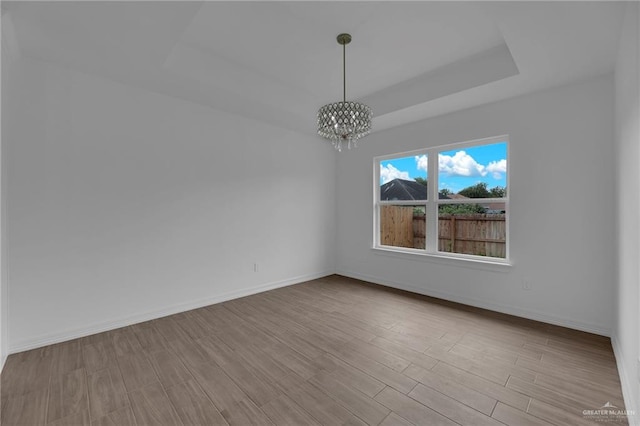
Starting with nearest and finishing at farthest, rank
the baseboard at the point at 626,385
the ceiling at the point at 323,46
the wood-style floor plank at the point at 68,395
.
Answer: the baseboard at the point at 626,385 → the wood-style floor plank at the point at 68,395 → the ceiling at the point at 323,46

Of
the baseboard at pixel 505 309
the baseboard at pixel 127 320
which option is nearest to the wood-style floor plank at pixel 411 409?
the baseboard at pixel 505 309

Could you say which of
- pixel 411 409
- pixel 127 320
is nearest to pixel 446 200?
pixel 411 409

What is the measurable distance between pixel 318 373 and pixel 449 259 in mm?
2420

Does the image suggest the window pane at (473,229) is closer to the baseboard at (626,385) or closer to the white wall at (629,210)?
the white wall at (629,210)

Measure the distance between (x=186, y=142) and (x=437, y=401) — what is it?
3.51 meters

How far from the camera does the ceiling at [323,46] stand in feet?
6.38

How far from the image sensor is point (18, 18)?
197 cm

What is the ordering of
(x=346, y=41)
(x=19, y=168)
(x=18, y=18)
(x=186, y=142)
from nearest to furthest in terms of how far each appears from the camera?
(x=18, y=18), (x=19, y=168), (x=346, y=41), (x=186, y=142)

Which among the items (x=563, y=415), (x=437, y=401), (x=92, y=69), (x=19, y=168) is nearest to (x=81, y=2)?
(x=92, y=69)

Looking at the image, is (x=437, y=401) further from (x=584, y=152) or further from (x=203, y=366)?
(x=584, y=152)

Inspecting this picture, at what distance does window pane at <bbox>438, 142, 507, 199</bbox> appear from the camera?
3338mm

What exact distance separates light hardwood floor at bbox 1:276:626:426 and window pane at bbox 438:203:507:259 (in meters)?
0.82

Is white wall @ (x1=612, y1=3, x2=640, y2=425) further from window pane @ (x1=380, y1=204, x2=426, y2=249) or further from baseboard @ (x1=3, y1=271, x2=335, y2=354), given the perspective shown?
baseboard @ (x1=3, y1=271, x2=335, y2=354)

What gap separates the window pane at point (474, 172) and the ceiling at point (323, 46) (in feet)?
1.99
